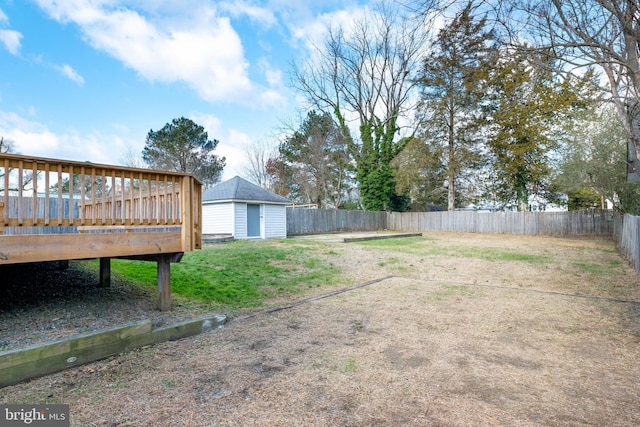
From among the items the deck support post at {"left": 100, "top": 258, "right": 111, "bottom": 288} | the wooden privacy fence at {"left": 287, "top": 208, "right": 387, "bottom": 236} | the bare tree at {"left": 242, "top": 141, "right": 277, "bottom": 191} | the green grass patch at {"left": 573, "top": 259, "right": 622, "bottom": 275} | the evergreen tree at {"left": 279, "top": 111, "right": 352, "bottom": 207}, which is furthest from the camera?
the bare tree at {"left": 242, "top": 141, "right": 277, "bottom": 191}

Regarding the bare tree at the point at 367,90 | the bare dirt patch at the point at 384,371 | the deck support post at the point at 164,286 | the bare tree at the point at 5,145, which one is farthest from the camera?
the bare tree at the point at 367,90

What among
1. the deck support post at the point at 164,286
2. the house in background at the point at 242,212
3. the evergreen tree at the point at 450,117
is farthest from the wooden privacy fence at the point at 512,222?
the deck support post at the point at 164,286

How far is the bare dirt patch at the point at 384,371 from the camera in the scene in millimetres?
2170

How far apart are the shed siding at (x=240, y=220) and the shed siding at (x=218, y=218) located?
0.71 feet

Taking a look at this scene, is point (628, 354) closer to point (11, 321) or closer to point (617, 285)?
point (617, 285)

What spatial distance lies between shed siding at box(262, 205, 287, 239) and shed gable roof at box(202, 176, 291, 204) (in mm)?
393

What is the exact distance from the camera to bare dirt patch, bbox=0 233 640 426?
7.12 feet

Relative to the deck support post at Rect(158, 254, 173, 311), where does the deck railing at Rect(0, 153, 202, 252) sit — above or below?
above

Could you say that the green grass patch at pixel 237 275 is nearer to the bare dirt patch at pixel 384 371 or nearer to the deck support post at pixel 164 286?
the deck support post at pixel 164 286

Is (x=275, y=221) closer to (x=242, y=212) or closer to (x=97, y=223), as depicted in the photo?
(x=242, y=212)

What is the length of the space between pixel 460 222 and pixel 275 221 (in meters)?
12.3

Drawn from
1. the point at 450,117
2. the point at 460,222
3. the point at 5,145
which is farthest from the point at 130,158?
the point at 460,222

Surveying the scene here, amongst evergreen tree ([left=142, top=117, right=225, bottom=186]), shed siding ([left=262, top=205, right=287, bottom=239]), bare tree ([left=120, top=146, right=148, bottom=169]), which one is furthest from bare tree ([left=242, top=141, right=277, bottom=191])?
shed siding ([left=262, top=205, right=287, bottom=239])

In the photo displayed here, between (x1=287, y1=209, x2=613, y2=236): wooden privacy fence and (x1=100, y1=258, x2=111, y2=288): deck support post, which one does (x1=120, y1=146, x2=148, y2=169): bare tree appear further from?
(x1=100, y1=258, x2=111, y2=288): deck support post
